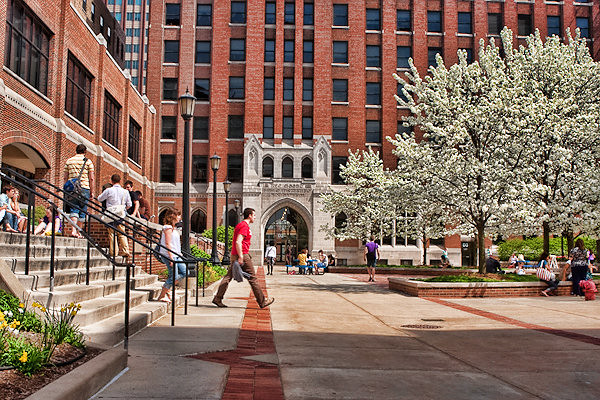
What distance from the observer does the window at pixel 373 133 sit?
45.4 meters

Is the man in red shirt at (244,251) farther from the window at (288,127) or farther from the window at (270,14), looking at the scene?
the window at (270,14)

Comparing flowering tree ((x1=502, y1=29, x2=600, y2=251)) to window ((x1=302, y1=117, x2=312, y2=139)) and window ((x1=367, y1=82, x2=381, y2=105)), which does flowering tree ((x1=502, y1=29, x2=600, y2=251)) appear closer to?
window ((x1=367, y1=82, x2=381, y2=105))

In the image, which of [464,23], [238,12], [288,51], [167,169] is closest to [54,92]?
[167,169]

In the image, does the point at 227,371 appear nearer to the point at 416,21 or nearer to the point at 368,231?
the point at 368,231

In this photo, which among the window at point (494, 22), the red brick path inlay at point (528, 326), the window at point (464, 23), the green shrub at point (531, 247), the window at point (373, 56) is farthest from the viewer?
the window at point (494, 22)

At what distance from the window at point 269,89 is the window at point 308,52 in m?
3.11

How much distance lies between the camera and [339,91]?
45.5 meters

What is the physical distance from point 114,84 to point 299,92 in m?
18.6

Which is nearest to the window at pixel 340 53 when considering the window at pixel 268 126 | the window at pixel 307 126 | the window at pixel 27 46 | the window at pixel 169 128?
the window at pixel 307 126

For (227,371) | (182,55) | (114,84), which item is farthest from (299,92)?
(227,371)

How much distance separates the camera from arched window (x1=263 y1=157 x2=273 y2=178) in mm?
44062

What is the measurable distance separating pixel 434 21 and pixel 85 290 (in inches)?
1768

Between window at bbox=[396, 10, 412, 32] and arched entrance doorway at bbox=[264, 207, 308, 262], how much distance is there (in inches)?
695

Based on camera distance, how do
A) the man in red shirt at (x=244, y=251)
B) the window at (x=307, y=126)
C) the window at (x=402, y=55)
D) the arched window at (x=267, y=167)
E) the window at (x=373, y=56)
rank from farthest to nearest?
1. the window at (x=402, y=55)
2. the window at (x=373, y=56)
3. the window at (x=307, y=126)
4. the arched window at (x=267, y=167)
5. the man in red shirt at (x=244, y=251)
